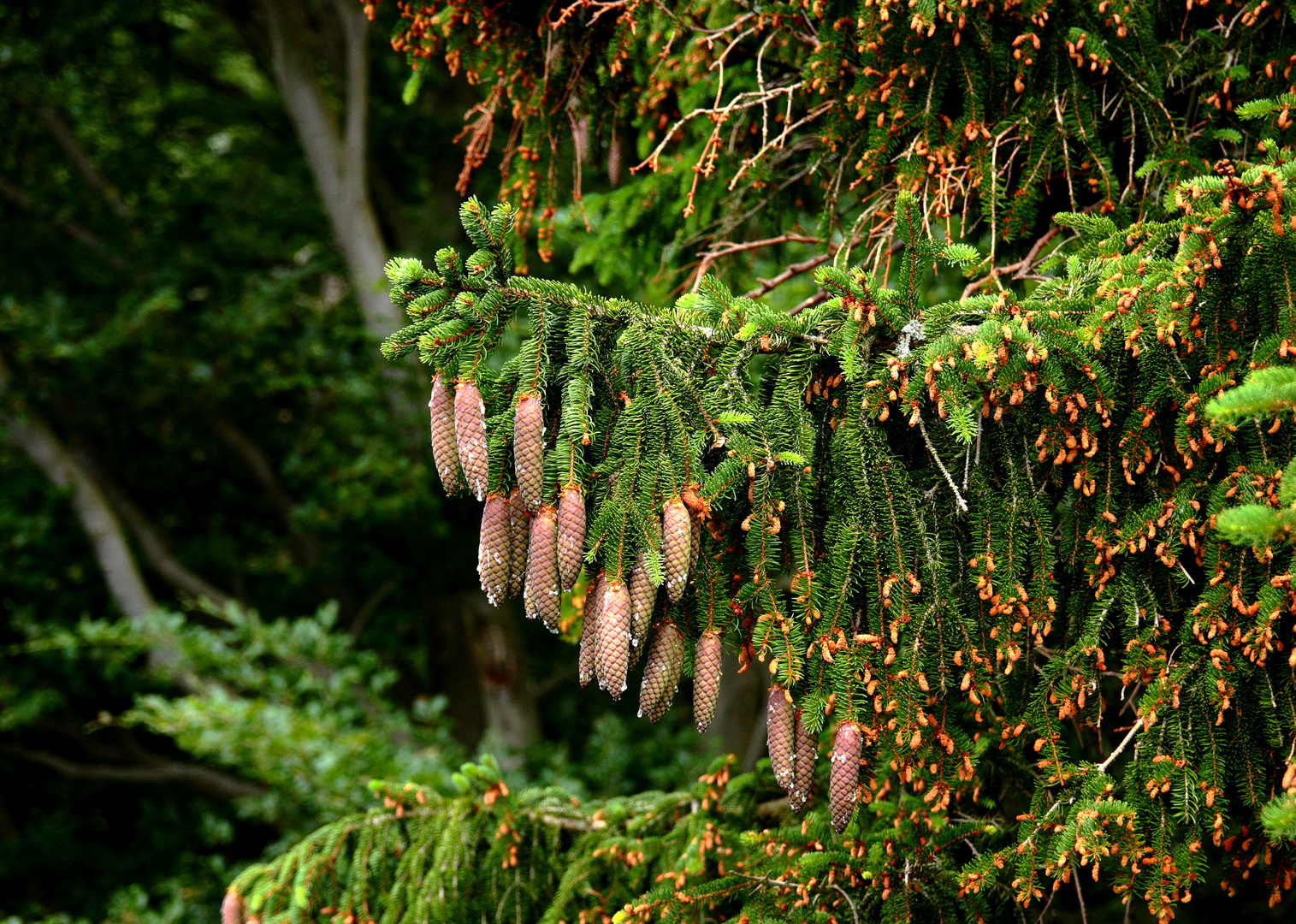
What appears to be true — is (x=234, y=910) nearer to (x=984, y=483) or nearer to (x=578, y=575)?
(x=578, y=575)

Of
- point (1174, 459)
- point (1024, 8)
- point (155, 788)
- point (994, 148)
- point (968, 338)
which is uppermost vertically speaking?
point (1024, 8)

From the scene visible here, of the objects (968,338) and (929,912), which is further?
(929,912)

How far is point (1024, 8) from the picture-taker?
7.91 ft

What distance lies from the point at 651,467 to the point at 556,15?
76.0 inches

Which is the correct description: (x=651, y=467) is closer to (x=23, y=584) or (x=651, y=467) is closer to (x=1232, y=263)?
(x=1232, y=263)

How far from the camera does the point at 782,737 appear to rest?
1.86m

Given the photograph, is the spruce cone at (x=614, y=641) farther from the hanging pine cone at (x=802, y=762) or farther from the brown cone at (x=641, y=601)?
the hanging pine cone at (x=802, y=762)

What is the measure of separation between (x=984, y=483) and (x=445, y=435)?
3.55 feet

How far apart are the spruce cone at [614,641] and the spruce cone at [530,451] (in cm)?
21

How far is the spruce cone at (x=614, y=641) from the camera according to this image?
5.36ft

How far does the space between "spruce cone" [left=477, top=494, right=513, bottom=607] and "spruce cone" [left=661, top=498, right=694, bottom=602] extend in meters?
0.27

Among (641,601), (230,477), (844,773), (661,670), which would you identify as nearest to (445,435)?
(641,601)

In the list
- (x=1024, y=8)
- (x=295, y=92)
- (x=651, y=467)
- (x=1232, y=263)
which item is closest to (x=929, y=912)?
(x=651, y=467)

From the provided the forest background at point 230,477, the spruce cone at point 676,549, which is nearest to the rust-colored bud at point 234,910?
the spruce cone at point 676,549
